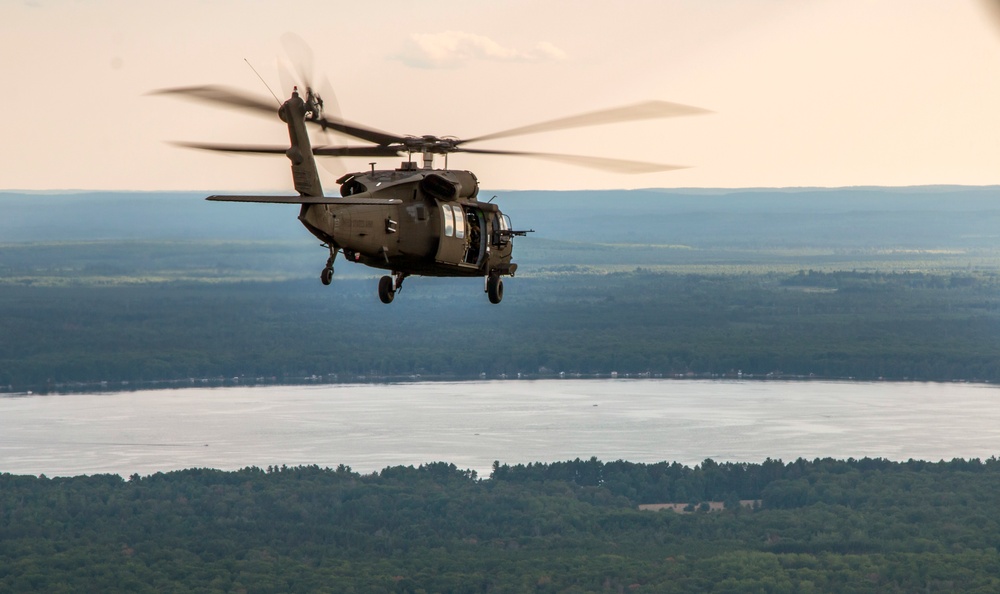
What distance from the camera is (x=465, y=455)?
167125mm

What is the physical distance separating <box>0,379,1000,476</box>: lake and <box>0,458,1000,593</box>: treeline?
24.2 feet

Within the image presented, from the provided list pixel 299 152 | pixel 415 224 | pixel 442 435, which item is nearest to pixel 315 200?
pixel 299 152

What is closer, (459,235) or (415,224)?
(415,224)

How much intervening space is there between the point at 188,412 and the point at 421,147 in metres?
159

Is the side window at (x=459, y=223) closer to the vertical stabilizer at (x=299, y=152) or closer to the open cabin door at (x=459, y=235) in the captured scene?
the open cabin door at (x=459, y=235)

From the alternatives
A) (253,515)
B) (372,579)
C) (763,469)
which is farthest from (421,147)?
(763,469)

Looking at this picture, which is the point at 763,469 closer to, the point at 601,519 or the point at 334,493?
the point at 601,519

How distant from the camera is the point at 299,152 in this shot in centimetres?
3334

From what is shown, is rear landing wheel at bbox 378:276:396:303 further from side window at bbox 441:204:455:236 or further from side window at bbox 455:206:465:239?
side window at bbox 455:206:465:239

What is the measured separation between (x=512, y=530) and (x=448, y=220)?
371 ft

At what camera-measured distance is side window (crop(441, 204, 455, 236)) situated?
35969 mm

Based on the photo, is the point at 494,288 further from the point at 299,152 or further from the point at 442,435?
the point at 442,435

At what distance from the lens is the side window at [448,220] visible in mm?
35969

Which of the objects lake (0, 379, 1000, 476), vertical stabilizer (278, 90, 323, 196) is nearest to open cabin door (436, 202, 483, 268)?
vertical stabilizer (278, 90, 323, 196)
